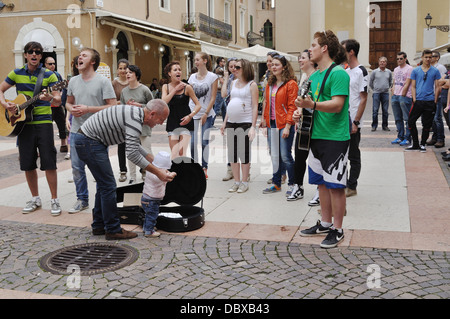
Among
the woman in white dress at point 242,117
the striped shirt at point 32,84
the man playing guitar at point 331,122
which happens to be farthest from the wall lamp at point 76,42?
the man playing guitar at point 331,122

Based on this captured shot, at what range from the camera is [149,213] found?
5012 millimetres

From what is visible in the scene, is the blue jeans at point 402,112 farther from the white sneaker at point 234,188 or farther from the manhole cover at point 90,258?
the manhole cover at point 90,258

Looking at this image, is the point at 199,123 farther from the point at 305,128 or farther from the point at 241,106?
the point at 305,128

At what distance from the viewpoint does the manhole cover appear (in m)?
4.14

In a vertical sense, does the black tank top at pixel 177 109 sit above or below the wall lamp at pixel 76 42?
below

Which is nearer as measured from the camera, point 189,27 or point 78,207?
point 78,207

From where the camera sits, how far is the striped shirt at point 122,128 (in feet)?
14.5

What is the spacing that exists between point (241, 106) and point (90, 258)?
3.19 meters

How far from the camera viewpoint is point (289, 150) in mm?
6477

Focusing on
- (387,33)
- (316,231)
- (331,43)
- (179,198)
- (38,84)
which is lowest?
(316,231)

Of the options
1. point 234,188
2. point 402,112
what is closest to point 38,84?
point 234,188

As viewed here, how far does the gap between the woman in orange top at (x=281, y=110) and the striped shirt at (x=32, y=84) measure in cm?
270

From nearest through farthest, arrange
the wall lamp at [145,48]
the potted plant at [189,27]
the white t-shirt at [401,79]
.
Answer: the white t-shirt at [401,79] < the wall lamp at [145,48] < the potted plant at [189,27]
